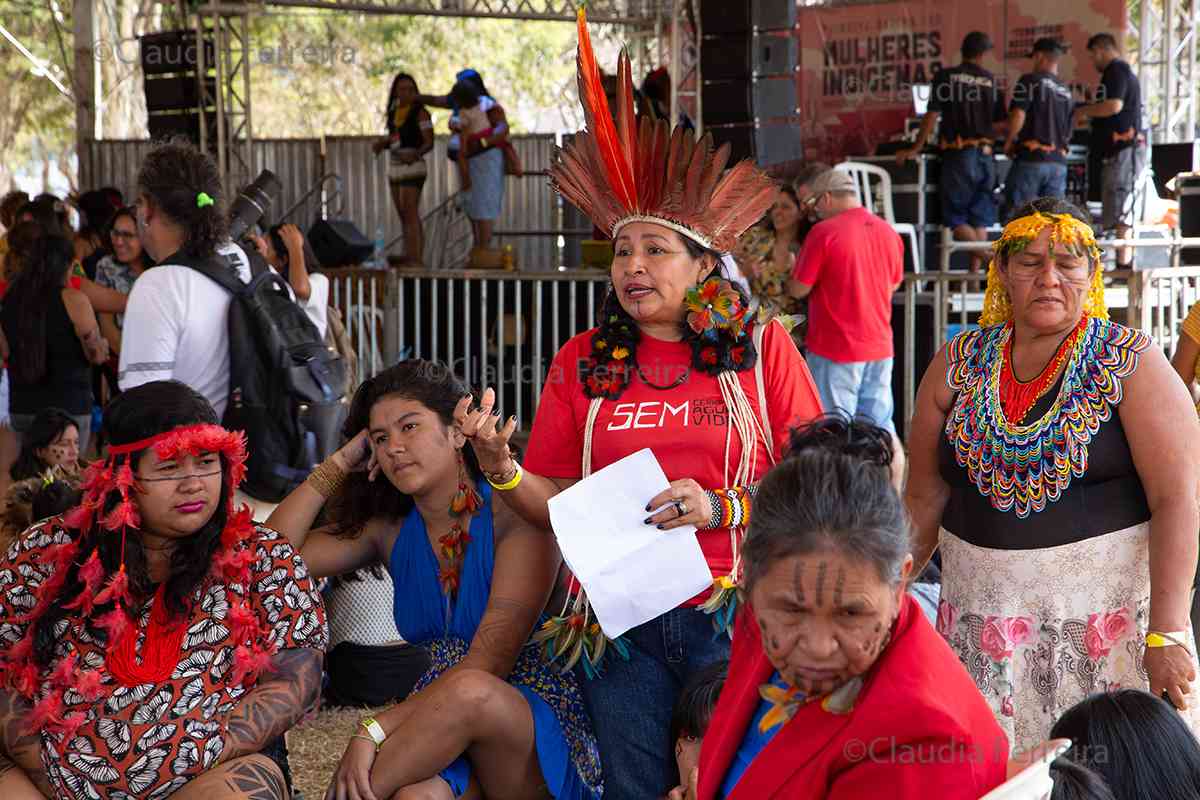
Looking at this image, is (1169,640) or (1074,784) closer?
(1074,784)

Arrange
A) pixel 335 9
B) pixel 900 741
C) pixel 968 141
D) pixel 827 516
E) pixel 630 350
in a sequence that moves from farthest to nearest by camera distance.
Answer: pixel 335 9 < pixel 968 141 < pixel 630 350 < pixel 827 516 < pixel 900 741

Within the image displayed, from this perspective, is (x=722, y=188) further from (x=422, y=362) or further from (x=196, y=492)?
(x=196, y=492)

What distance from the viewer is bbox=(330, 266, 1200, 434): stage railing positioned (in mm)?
8523

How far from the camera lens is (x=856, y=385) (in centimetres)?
705

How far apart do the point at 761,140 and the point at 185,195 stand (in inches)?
241

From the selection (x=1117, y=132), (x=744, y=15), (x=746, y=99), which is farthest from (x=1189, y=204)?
(x=744, y=15)

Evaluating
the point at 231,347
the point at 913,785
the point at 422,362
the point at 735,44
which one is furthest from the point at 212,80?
the point at 913,785

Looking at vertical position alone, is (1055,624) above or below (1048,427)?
below

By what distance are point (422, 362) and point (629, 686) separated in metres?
0.92

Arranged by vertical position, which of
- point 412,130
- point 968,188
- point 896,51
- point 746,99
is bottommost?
point 968,188

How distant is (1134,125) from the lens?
1067cm

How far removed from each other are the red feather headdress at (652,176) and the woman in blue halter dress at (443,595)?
1.91ft

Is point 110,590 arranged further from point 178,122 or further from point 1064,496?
point 178,122

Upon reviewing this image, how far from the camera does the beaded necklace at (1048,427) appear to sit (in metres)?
2.77
